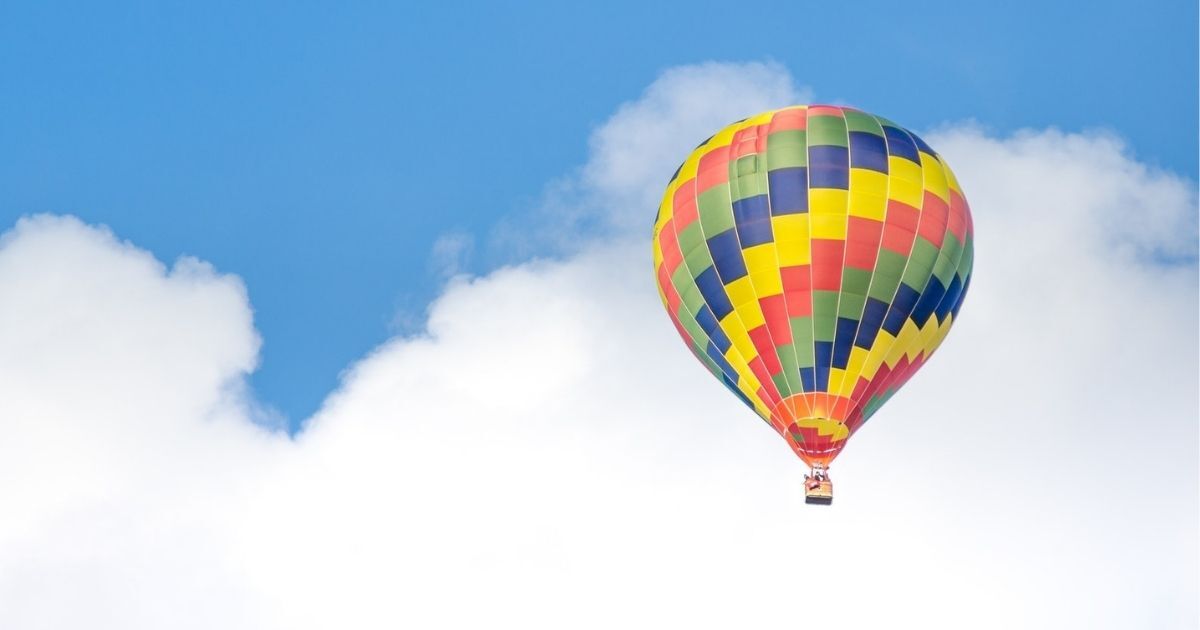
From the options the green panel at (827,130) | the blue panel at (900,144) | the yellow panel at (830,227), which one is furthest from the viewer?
the blue panel at (900,144)

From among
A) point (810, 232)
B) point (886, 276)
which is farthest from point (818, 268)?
point (886, 276)

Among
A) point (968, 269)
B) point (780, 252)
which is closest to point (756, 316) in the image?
point (780, 252)

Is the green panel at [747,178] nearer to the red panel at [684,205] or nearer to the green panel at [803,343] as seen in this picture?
the red panel at [684,205]

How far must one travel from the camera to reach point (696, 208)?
169 ft

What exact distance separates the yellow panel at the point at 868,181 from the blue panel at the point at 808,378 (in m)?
3.64

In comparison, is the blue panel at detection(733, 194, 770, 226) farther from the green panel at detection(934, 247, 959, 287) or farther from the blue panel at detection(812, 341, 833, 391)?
the green panel at detection(934, 247, 959, 287)

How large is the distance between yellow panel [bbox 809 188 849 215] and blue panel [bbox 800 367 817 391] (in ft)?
10.3

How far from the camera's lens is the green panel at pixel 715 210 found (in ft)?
167

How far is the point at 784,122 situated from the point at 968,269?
4.74 meters

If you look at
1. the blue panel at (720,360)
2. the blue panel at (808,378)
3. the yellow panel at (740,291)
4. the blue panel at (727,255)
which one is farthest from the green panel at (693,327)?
the blue panel at (808,378)

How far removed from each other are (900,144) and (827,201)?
238 centimetres

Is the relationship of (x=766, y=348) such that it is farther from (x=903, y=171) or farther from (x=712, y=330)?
(x=903, y=171)

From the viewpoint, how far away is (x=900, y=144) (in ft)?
170

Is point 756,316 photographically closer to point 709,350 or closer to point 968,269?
point 709,350
